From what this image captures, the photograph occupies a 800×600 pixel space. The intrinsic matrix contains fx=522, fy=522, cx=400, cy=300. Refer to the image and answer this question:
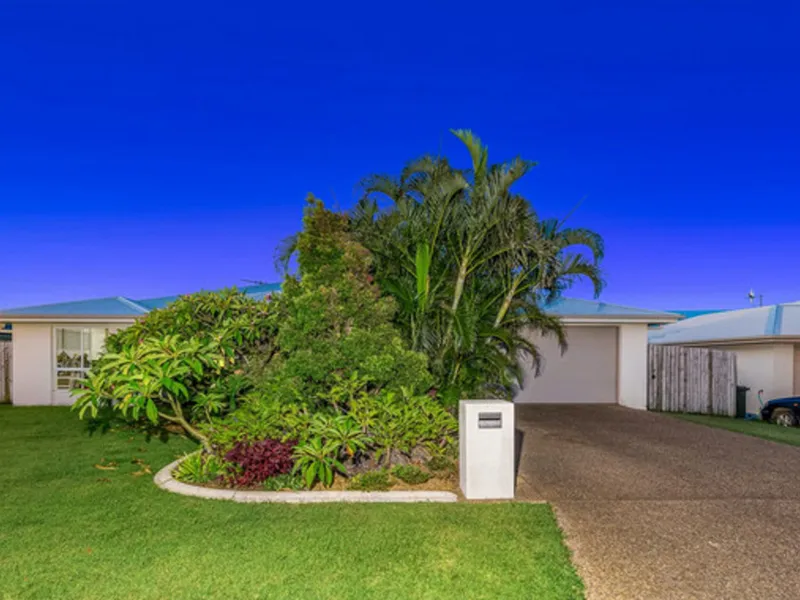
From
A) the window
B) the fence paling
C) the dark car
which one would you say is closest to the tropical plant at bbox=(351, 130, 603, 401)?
the fence paling

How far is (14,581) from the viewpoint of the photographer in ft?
10.7

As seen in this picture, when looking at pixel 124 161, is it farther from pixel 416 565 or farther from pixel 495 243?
pixel 416 565

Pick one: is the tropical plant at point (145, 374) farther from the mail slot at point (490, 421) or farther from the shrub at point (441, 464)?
the mail slot at point (490, 421)

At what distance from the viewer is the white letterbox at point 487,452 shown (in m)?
5.05

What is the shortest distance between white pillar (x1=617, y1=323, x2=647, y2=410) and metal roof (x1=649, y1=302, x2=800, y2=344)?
3.45 metres

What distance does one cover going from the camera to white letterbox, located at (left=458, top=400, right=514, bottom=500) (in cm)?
505

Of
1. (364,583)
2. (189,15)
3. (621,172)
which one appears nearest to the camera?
(364,583)

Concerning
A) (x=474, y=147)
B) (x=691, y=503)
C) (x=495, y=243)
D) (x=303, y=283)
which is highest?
(x=474, y=147)

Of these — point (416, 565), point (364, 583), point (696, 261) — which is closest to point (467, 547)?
point (416, 565)

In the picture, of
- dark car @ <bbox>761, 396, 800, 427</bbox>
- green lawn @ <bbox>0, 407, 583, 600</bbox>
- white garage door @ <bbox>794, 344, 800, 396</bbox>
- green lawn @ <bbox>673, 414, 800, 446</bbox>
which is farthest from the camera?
white garage door @ <bbox>794, 344, 800, 396</bbox>

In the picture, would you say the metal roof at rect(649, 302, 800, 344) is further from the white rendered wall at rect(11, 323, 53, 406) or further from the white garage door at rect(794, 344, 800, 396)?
the white rendered wall at rect(11, 323, 53, 406)

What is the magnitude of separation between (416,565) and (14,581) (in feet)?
8.32

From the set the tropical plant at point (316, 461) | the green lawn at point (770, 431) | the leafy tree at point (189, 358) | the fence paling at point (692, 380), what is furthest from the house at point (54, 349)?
the green lawn at point (770, 431)

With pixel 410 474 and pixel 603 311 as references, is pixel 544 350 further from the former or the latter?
pixel 410 474
